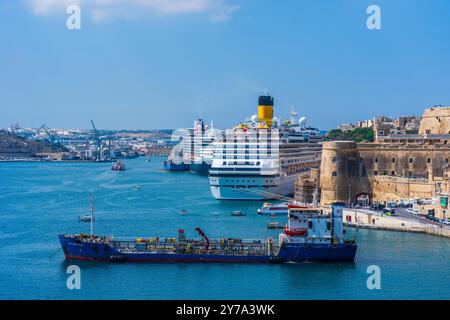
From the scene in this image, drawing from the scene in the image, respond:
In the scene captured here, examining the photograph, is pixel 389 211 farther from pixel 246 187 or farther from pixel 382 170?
pixel 246 187

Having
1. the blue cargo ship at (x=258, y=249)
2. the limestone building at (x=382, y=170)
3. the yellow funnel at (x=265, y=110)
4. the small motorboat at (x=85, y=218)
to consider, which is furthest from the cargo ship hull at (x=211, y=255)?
the yellow funnel at (x=265, y=110)

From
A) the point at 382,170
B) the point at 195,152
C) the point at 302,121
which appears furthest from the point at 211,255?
the point at 195,152

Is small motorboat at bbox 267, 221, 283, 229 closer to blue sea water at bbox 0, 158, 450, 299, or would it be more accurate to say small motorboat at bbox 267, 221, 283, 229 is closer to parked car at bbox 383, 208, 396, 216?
blue sea water at bbox 0, 158, 450, 299

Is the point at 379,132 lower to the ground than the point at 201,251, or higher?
higher

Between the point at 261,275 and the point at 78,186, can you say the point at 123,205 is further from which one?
the point at 261,275

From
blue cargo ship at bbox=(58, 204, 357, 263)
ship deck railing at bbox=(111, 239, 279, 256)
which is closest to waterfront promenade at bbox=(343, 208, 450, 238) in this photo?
blue cargo ship at bbox=(58, 204, 357, 263)

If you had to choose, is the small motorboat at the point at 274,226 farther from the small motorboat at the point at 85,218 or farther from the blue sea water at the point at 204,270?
the small motorboat at the point at 85,218
